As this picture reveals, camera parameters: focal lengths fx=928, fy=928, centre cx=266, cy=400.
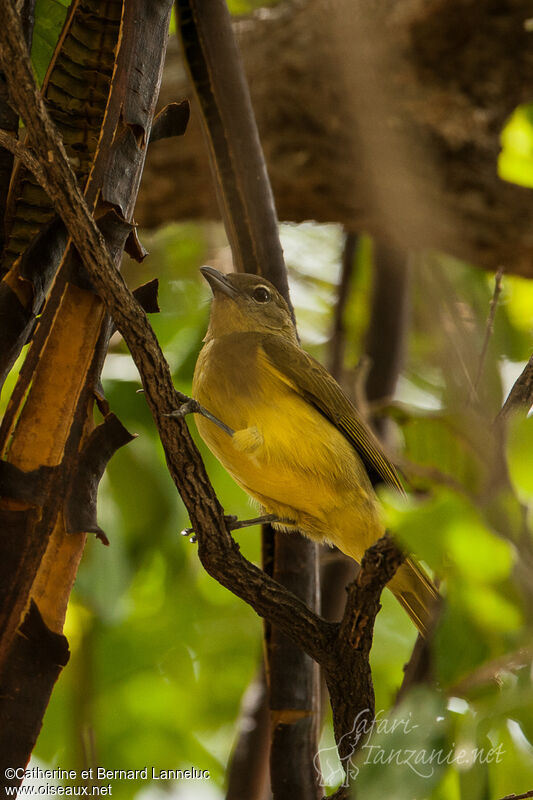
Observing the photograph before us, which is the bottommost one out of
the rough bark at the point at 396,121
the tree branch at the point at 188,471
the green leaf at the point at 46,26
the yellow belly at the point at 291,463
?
the tree branch at the point at 188,471

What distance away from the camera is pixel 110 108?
6.64 feet

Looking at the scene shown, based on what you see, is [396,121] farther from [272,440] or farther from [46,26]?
[46,26]

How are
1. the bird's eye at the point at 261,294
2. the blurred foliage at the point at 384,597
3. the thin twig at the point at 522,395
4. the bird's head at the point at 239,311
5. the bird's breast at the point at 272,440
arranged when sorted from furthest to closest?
the bird's head at the point at 239,311
the bird's eye at the point at 261,294
the bird's breast at the point at 272,440
the thin twig at the point at 522,395
the blurred foliage at the point at 384,597

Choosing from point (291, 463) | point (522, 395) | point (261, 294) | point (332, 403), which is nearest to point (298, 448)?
point (291, 463)

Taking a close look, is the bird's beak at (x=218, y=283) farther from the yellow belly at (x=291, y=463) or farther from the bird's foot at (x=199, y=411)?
the bird's foot at (x=199, y=411)

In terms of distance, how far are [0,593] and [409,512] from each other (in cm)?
88

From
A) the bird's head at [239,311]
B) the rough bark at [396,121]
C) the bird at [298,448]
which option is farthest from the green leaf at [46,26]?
the rough bark at [396,121]

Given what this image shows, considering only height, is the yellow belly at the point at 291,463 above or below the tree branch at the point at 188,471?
above

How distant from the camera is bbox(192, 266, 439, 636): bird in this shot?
296 cm

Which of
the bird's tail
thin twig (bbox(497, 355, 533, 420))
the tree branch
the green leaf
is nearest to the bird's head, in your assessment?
the bird's tail

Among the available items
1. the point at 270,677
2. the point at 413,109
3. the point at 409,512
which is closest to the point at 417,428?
the point at 270,677

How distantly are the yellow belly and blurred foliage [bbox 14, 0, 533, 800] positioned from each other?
0.76ft

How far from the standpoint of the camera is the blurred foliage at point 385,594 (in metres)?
1.47

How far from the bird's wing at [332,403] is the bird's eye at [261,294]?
1.01 ft
